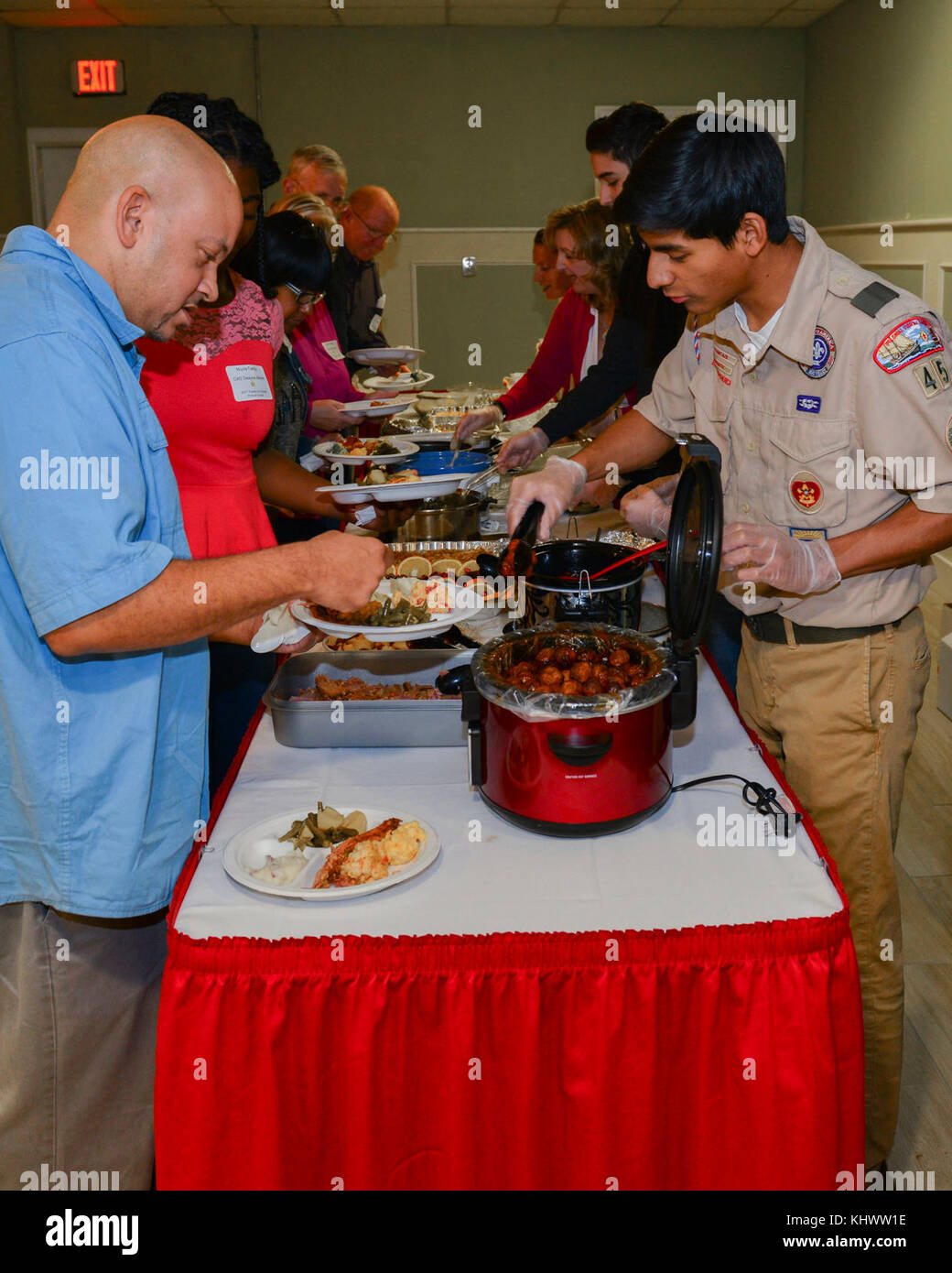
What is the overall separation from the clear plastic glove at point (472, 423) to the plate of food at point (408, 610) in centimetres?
170

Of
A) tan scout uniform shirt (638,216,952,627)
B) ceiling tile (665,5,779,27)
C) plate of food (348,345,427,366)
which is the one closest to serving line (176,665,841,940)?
tan scout uniform shirt (638,216,952,627)

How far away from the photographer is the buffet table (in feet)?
3.63

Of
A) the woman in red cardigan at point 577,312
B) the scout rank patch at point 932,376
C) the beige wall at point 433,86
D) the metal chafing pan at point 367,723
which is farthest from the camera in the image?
the beige wall at point 433,86

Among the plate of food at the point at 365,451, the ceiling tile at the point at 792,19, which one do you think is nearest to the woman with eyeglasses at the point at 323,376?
the plate of food at the point at 365,451

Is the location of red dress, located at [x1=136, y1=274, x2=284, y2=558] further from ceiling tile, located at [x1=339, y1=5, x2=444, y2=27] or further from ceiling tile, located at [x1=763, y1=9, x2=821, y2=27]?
ceiling tile, located at [x1=763, y1=9, x2=821, y2=27]

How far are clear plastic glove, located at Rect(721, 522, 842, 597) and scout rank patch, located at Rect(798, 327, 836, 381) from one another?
241mm

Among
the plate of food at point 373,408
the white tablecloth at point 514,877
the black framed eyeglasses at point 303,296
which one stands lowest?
the white tablecloth at point 514,877

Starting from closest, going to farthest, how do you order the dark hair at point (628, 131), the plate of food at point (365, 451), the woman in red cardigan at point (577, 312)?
the dark hair at point (628, 131) → the plate of food at point (365, 451) → the woman in red cardigan at point (577, 312)

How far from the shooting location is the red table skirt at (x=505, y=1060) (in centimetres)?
111

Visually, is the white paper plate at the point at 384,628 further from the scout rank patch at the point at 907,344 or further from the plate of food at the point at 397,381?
the plate of food at the point at 397,381

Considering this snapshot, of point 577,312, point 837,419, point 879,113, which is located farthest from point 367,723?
point 879,113

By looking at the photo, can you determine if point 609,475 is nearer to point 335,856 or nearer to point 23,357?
point 335,856

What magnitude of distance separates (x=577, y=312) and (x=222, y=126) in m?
2.17
